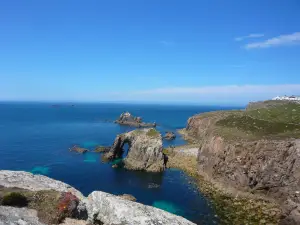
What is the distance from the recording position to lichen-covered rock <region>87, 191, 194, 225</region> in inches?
1054

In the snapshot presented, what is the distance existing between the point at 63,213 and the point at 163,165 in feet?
166

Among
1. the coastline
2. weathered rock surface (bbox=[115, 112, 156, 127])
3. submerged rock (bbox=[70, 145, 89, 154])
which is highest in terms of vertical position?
weathered rock surface (bbox=[115, 112, 156, 127])

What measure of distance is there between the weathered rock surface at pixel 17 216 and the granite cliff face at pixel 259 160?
35.6 m

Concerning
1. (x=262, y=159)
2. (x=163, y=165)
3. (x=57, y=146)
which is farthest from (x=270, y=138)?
(x=57, y=146)

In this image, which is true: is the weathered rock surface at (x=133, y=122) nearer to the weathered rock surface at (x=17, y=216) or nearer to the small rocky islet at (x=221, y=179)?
the small rocky islet at (x=221, y=179)

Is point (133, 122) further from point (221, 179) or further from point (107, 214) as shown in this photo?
point (107, 214)

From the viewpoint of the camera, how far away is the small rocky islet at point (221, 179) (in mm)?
28188

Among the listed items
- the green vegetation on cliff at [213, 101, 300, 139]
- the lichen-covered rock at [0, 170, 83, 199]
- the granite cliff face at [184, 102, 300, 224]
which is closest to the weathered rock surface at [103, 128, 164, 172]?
the granite cliff face at [184, 102, 300, 224]

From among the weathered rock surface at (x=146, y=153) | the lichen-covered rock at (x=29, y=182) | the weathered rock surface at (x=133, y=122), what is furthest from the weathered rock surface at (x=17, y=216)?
the weathered rock surface at (x=133, y=122)

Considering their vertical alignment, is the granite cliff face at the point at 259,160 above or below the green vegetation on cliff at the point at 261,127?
below

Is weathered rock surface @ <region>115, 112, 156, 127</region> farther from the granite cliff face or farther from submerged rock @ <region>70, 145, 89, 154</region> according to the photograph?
the granite cliff face

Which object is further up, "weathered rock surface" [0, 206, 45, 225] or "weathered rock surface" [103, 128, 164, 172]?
"weathered rock surface" [0, 206, 45, 225]

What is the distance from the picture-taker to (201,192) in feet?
191

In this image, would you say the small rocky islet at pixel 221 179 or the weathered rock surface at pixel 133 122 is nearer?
the small rocky islet at pixel 221 179
